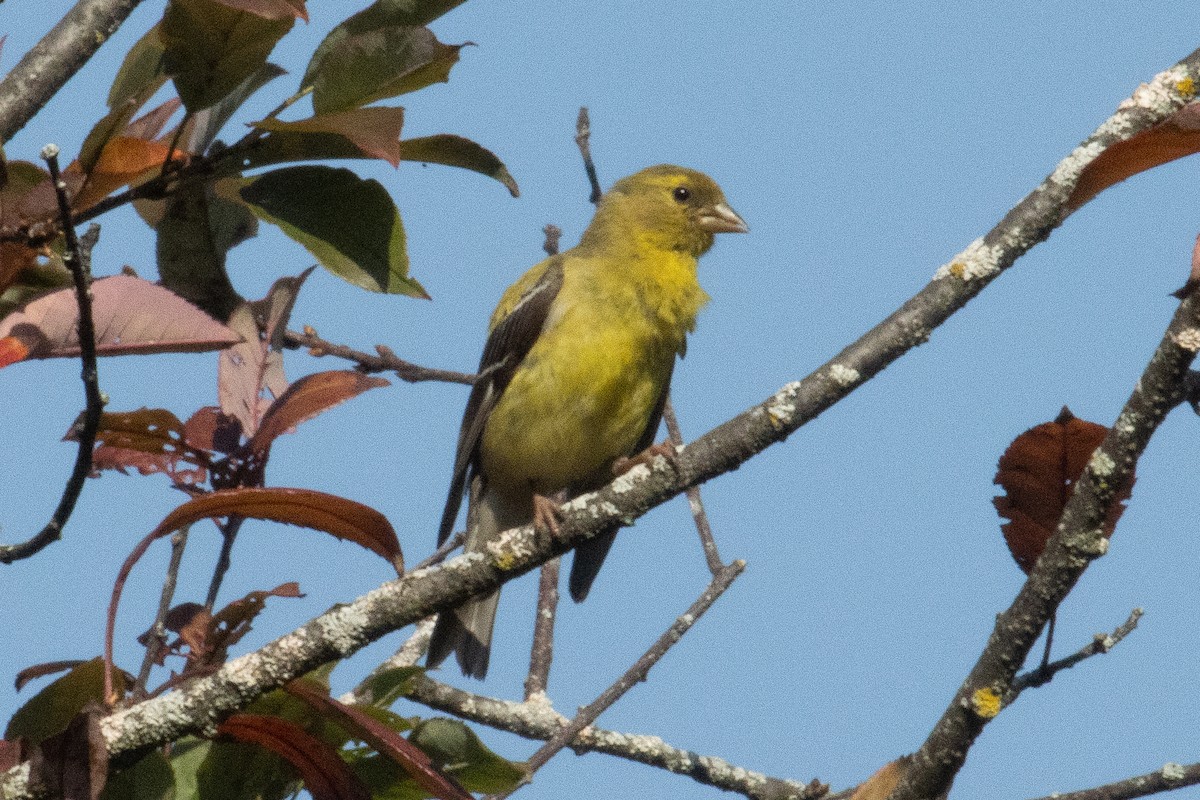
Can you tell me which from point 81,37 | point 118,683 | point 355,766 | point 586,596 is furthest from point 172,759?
point 586,596

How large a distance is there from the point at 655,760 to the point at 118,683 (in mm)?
2090

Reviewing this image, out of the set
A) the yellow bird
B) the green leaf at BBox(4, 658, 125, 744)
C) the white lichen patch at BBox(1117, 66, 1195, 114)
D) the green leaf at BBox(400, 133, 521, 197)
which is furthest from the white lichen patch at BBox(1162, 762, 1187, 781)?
the yellow bird

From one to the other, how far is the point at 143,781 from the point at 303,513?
22.0 inches

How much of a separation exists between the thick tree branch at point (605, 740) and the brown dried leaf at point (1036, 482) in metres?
1.80

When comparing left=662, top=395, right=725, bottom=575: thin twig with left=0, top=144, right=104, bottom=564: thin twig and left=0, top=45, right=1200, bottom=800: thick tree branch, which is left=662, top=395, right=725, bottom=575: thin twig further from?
left=0, top=144, right=104, bottom=564: thin twig

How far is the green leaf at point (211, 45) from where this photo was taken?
240 cm

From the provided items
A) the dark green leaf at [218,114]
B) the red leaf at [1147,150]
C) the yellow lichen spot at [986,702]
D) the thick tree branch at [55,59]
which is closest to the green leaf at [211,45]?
the dark green leaf at [218,114]

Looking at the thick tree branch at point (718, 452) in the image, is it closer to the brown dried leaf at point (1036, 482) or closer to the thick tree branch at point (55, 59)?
the brown dried leaf at point (1036, 482)

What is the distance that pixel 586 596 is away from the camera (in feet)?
19.3

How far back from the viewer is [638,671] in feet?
11.6

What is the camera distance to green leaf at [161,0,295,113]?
2.40 m

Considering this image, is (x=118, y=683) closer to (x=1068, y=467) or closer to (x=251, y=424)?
(x=251, y=424)

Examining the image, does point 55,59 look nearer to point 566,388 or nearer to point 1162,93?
point 1162,93

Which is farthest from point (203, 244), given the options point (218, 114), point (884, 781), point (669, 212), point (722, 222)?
point (722, 222)
